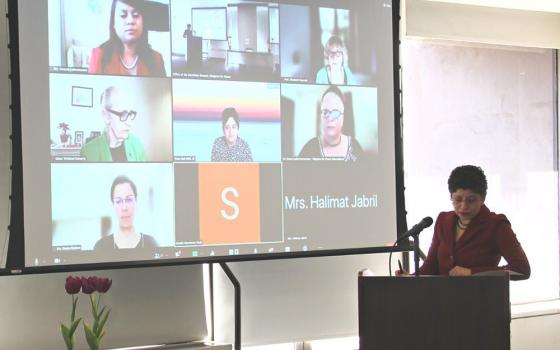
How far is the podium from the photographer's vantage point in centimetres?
214

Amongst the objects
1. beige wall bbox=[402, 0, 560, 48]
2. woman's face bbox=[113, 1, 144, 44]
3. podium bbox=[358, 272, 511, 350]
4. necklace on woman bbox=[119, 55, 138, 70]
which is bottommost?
podium bbox=[358, 272, 511, 350]

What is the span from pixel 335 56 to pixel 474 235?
A: 45.6 inches

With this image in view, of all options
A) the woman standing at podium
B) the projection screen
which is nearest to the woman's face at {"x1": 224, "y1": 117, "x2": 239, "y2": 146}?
the projection screen

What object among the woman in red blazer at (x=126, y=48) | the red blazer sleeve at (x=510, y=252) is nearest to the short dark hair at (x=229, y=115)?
the woman in red blazer at (x=126, y=48)

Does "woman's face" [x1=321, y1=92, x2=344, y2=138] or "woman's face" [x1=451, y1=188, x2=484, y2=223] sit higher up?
"woman's face" [x1=321, y1=92, x2=344, y2=138]

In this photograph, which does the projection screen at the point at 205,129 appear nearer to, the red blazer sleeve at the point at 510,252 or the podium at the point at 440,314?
the red blazer sleeve at the point at 510,252

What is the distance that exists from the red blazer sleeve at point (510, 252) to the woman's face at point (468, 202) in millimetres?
117

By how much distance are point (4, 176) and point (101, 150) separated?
45cm

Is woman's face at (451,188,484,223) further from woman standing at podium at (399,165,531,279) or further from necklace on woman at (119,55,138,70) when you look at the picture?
necklace on woman at (119,55,138,70)

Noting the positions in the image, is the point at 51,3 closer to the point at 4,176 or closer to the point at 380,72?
the point at 4,176

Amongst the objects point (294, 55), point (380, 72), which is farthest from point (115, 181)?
point (380, 72)

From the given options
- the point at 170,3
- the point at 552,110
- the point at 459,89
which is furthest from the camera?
the point at 552,110

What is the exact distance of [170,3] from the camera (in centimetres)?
306

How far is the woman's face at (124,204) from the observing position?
2959mm
